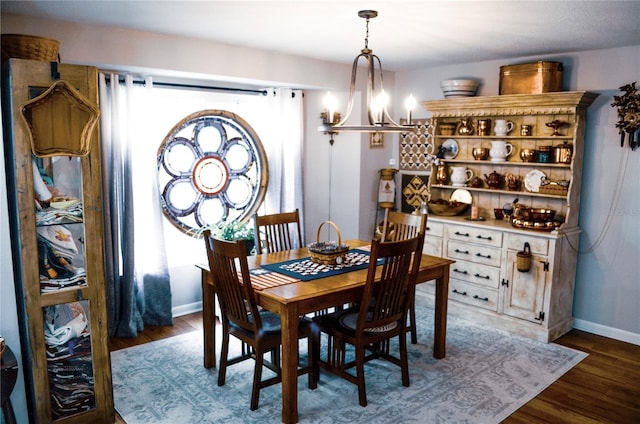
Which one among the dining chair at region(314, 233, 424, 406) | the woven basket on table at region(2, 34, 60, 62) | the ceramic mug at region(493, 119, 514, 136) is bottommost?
the dining chair at region(314, 233, 424, 406)

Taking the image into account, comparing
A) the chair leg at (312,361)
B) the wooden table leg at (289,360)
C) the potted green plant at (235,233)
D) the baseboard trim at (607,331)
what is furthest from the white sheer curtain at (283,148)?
the baseboard trim at (607,331)

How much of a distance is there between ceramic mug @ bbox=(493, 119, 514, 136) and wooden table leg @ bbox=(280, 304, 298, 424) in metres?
2.81

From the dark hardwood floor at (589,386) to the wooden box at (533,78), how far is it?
2.06m

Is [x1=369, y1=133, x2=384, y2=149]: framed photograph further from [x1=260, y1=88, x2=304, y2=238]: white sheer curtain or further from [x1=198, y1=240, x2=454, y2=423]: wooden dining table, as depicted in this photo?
[x1=198, y1=240, x2=454, y2=423]: wooden dining table

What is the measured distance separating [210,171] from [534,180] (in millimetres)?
2955

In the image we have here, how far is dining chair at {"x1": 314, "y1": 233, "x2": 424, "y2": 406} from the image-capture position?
2928 millimetres

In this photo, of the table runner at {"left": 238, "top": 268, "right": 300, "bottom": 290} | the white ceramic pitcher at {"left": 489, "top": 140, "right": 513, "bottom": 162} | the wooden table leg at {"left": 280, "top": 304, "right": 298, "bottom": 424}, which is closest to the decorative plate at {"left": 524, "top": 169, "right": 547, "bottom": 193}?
the white ceramic pitcher at {"left": 489, "top": 140, "right": 513, "bottom": 162}

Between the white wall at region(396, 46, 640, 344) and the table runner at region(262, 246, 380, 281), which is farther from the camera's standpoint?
the white wall at region(396, 46, 640, 344)

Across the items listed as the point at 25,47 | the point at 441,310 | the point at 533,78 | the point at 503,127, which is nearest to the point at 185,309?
the point at 441,310

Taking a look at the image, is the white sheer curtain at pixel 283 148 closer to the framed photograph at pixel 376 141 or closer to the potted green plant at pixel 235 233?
the potted green plant at pixel 235 233

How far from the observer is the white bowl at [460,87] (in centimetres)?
468

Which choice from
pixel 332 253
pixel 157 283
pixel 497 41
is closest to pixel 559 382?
pixel 332 253

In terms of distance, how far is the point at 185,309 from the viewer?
4.71 metres

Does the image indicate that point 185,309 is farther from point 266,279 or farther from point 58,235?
point 58,235
